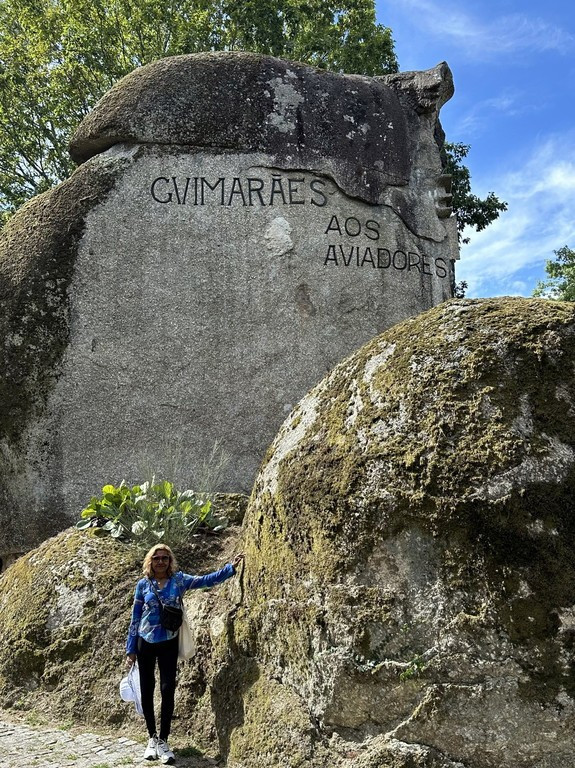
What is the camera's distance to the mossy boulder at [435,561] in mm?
2842

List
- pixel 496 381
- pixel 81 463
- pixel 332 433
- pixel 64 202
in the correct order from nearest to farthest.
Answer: pixel 496 381 < pixel 332 433 < pixel 81 463 < pixel 64 202

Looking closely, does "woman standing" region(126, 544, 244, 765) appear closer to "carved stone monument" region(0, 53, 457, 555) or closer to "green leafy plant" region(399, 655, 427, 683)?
"green leafy plant" region(399, 655, 427, 683)

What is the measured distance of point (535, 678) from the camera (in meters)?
Answer: 2.80

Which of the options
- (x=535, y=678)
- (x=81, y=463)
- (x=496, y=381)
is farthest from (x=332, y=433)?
(x=81, y=463)

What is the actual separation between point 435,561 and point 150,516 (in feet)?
8.04

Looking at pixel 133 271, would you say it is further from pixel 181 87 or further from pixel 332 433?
pixel 332 433

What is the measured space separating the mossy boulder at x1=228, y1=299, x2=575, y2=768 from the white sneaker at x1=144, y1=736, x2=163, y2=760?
39cm

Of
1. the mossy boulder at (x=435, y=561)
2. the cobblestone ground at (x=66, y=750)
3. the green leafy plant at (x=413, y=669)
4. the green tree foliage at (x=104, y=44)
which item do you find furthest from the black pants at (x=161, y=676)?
the green tree foliage at (x=104, y=44)

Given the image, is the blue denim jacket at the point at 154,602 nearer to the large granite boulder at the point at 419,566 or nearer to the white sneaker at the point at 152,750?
Answer: the large granite boulder at the point at 419,566

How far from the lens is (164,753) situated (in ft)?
11.7

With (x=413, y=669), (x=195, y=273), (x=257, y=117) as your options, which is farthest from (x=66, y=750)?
(x=257, y=117)

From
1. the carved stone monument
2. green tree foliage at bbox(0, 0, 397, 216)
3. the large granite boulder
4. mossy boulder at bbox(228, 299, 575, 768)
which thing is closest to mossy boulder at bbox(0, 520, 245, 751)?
the large granite boulder

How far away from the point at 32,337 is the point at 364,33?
12826 mm

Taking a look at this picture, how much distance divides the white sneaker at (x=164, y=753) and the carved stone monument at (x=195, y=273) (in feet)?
10.3
